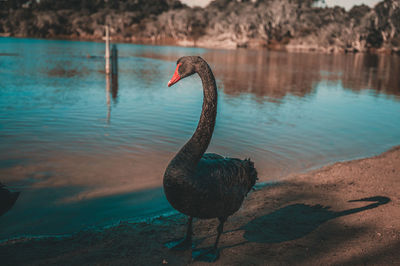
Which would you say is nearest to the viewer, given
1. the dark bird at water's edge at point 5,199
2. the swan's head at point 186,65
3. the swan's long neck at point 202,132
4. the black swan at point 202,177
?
the black swan at point 202,177

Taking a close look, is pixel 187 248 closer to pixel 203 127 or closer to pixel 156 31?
pixel 203 127

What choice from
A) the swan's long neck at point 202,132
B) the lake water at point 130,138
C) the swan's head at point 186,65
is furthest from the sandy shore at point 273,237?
the swan's head at point 186,65

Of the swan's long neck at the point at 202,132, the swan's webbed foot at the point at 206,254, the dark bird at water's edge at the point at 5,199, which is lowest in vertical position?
the swan's webbed foot at the point at 206,254

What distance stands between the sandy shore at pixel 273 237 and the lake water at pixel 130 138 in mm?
633

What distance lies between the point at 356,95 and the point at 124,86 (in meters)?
13.2

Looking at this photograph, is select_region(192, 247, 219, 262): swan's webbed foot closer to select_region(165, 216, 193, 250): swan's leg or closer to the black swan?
the black swan

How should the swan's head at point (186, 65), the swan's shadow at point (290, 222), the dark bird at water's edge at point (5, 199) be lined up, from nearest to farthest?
the swan's head at point (186, 65) → the dark bird at water's edge at point (5, 199) → the swan's shadow at point (290, 222)

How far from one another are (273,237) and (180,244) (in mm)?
1172

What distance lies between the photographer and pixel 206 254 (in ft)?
12.0

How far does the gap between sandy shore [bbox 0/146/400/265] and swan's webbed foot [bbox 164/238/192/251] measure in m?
0.06

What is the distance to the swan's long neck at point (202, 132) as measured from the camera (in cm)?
336

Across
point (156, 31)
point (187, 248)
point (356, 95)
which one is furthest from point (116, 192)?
point (156, 31)

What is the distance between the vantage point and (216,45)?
9600 centimetres

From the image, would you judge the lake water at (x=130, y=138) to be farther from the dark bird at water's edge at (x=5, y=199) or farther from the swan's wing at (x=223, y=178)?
the swan's wing at (x=223, y=178)
